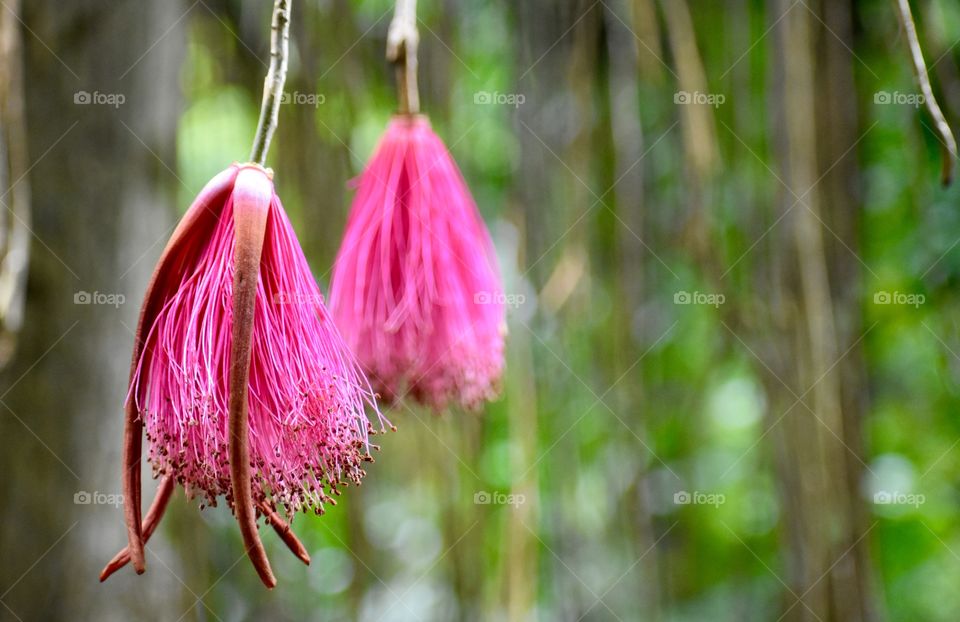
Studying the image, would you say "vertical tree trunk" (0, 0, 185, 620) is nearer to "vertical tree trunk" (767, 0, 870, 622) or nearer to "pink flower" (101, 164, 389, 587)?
"pink flower" (101, 164, 389, 587)

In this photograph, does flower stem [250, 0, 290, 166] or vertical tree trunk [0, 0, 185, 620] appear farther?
vertical tree trunk [0, 0, 185, 620]

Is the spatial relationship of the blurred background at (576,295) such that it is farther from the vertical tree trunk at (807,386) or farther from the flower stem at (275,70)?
the flower stem at (275,70)

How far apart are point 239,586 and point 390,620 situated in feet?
0.90

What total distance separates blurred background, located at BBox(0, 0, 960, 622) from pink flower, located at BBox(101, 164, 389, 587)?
318 mm

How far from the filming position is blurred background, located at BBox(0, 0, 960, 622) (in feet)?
2.78

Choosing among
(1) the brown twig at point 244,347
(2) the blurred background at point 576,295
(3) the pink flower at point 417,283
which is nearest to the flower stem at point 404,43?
(3) the pink flower at point 417,283

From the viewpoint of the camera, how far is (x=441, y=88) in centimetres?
105

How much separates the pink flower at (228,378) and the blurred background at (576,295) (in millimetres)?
318

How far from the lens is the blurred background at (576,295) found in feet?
2.78

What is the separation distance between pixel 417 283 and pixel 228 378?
217mm

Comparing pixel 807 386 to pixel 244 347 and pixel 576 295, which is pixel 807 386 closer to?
pixel 576 295

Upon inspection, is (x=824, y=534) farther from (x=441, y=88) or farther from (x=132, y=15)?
(x=132, y=15)

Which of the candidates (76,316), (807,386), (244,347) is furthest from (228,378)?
(807,386)

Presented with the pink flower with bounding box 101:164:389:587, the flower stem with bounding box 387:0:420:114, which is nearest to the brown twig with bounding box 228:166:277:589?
the pink flower with bounding box 101:164:389:587
